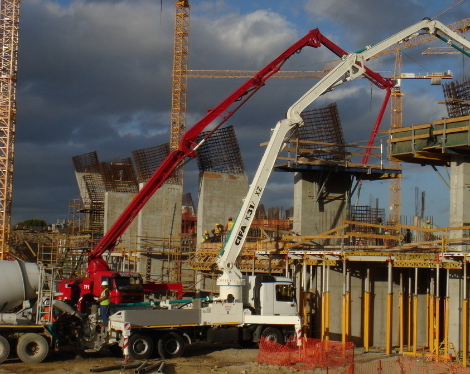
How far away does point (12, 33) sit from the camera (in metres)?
45.2

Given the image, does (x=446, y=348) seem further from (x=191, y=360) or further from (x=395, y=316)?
(x=191, y=360)

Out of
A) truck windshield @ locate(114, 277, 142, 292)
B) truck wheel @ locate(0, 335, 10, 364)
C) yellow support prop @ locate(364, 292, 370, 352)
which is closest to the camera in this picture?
truck wheel @ locate(0, 335, 10, 364)

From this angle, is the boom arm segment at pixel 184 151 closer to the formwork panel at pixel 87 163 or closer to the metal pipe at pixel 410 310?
the metal pipe at pixel 410 310

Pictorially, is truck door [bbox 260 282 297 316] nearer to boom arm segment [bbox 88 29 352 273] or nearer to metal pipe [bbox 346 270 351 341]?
metal pipe [bbox 346 270 351 341]

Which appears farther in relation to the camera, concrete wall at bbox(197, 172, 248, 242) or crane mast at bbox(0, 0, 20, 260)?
crane mast at bbox(0, 0, 20, 260)

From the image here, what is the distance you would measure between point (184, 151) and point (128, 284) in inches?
215

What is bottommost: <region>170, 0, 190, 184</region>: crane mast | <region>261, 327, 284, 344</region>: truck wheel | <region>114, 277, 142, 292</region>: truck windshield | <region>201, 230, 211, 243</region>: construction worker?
<region>261, 327, 284, 344</region>: truck wheel

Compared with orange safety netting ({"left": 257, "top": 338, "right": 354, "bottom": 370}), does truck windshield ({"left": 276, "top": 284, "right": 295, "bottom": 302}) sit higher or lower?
higher

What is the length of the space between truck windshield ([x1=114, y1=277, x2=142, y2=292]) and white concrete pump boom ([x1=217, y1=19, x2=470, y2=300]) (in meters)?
3.75

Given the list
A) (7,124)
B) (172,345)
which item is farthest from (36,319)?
(7,124)

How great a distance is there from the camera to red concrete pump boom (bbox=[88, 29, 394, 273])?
2564 centimetres

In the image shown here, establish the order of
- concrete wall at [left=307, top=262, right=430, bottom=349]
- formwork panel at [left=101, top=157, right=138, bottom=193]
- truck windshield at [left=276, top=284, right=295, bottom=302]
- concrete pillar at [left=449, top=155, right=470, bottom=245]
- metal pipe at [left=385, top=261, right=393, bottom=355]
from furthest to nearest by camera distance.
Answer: formwork panel at [left=101, top=157, right=138, bottom=193] < concrete wall at [left=307, top=262, right=430, bottom=349] < truck windshield at [left=276, top=284, right=295, bottom=302] < metal pipe at [left=385, top=261, right=393, bottom=355] < concrete pillar at [left=449, top=155, right=470, bottom=245]

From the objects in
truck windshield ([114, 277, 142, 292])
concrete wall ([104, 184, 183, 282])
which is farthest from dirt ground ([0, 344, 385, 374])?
concrete wall ([104, 184, 183, 282])

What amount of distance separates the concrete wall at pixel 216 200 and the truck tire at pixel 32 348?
1460 cm
